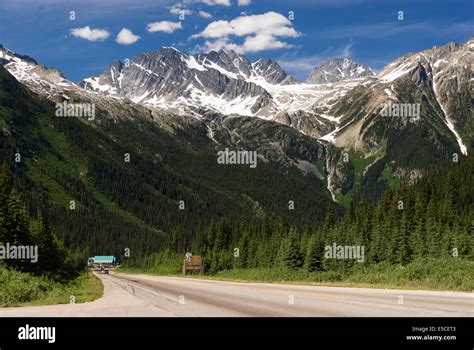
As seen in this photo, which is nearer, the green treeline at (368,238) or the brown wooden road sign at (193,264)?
the green treeline at (368,238)

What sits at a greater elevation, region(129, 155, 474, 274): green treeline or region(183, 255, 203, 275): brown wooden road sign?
region(129, 155, 474, 274): green treeline

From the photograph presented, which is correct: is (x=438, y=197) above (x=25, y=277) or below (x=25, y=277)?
above

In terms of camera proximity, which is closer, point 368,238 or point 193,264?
point 368,238

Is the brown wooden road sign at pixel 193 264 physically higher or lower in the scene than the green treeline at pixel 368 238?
lower

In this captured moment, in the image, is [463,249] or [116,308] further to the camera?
[463,249]

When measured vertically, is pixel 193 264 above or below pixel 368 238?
below

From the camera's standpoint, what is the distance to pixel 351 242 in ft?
285

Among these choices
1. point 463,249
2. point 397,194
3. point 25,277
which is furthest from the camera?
point 397,194

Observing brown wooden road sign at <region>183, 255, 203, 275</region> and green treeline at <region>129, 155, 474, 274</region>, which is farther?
brown wooden road sign at <region>183, 255, 203, 275</region>
